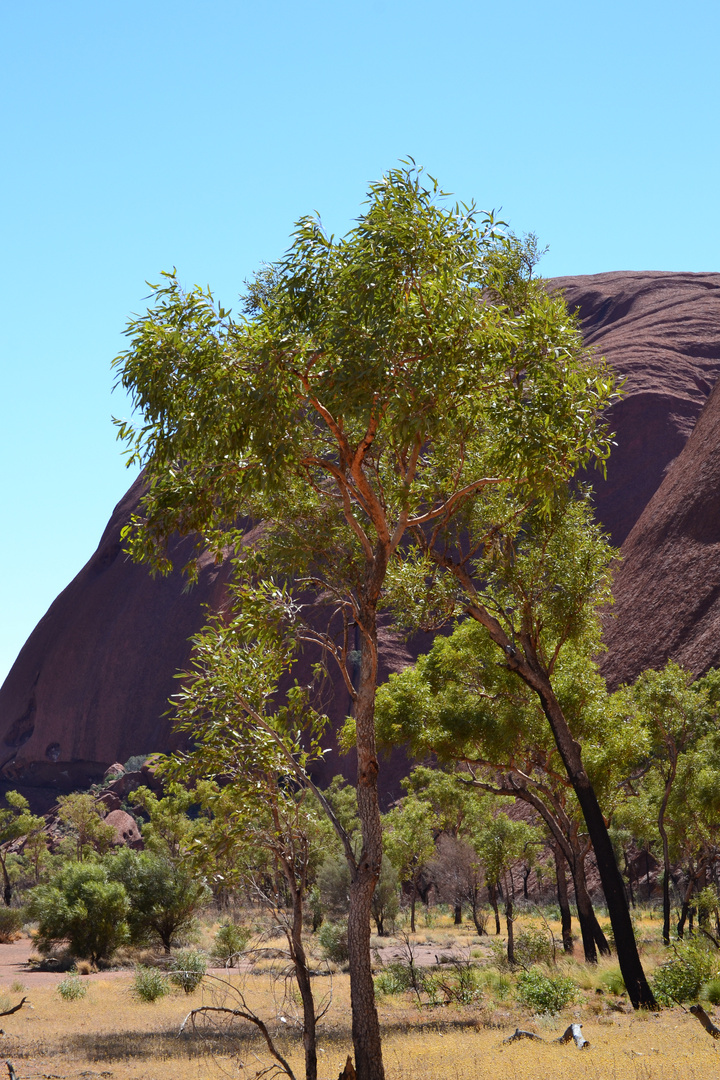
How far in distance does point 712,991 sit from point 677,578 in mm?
37698

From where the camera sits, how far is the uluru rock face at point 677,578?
44719mm

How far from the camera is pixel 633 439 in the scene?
69.1 m

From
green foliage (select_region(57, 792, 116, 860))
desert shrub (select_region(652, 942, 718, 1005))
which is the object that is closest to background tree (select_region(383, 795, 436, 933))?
desert shrub (select_region(652, 942, 718, 1005))

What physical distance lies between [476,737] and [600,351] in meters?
68.7

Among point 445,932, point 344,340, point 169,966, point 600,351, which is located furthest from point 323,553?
point 600,351

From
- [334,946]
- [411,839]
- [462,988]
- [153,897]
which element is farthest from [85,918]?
[411,839]

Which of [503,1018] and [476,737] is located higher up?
[476,737]

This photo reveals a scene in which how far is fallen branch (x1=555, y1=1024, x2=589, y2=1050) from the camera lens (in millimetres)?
10430

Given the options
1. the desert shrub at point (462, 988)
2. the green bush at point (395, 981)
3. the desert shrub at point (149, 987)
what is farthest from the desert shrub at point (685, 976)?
the desert shrub at point (149, 987)

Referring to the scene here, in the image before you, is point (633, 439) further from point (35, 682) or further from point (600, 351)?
point (35, 682)

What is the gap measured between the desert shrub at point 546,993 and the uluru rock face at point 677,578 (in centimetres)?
2948

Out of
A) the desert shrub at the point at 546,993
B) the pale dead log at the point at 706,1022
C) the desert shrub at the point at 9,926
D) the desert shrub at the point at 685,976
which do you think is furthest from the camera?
the desert shrub at the point at 9,926

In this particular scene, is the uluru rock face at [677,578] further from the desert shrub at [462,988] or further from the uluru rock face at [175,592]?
the desert shrub at [462,988]

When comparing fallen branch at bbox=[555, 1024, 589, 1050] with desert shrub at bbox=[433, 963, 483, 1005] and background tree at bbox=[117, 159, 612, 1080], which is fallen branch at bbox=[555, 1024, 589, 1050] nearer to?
background tree at bbox=[117, 159, 612, 1080]
